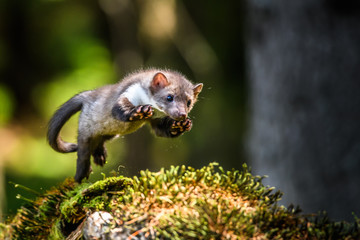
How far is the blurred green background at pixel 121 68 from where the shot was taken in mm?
10969

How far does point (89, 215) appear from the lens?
2490 mm

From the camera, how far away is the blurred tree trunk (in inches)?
269

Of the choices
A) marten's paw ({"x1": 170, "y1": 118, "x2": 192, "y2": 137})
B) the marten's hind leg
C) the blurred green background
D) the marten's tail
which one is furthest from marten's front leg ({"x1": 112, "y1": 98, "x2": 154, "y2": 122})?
the blurred green background

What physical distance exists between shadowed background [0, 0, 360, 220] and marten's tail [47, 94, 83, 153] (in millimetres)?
842

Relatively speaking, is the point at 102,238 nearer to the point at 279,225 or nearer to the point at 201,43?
the point at 279,225

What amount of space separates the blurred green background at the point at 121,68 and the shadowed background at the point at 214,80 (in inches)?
1.2

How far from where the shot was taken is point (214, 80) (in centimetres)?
1120

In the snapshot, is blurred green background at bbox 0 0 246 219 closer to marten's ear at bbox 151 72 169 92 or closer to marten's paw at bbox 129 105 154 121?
marten's ear at bbox 151 72 169 92

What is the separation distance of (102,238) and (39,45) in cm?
1268

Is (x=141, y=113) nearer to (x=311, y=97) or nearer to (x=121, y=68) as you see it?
(x=311, y=97)

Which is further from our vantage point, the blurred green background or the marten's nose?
the blurred green background

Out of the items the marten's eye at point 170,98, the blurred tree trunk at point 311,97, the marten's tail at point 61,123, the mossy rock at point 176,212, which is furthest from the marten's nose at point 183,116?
the blurred tree trunk at point 311,97

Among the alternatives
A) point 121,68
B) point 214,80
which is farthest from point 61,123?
point 214,80

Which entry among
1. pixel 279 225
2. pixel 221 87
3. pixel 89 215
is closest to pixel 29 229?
pixel 89 215
